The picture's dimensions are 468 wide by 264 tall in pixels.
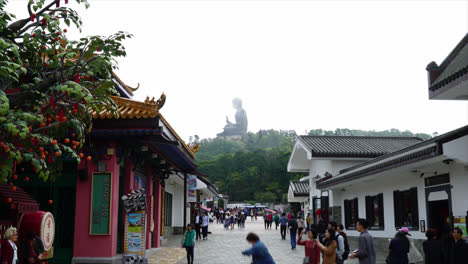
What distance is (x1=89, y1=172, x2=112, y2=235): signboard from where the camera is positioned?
44.1 feet

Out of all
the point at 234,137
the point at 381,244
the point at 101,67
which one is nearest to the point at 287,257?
the point at 381,244

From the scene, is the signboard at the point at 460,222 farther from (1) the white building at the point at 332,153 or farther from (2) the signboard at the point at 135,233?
(1) the white building at the point at 332,153

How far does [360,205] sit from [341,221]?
3669mm

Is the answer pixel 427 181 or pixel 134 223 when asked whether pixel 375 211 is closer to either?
pixel 427 181

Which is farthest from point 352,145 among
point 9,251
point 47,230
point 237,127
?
point 237,127

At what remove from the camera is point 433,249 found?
839cm

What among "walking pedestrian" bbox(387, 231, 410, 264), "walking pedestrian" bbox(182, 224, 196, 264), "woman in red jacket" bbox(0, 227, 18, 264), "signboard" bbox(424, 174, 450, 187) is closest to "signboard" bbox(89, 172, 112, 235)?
"walking pedestrian" bbox(182, 224, 196, 264)

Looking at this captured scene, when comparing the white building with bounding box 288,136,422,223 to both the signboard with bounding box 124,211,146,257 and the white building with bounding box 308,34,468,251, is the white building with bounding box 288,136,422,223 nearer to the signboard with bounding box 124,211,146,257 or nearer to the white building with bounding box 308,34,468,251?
the white building with bounding box 308,34,468,251

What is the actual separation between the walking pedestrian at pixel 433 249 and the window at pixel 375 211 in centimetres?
1135

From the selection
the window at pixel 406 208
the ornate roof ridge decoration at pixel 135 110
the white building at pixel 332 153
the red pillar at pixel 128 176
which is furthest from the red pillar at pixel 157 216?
the white building at pixel 332 153

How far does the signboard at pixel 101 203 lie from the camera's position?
44.1 feet

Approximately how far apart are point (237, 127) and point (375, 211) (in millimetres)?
129496

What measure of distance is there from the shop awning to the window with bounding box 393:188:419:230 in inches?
494

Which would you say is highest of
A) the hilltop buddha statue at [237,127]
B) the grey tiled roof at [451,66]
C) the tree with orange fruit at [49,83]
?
the hilltop buddha statue at [237,127]
